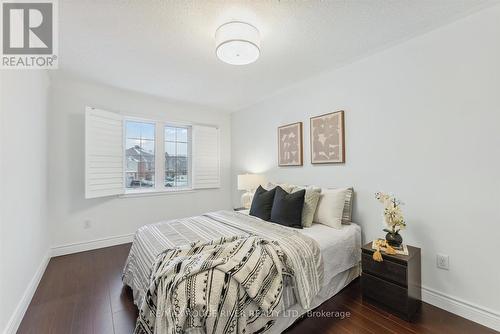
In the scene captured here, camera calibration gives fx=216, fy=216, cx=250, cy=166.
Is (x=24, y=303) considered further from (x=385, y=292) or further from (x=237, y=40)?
(x=385, y=292)

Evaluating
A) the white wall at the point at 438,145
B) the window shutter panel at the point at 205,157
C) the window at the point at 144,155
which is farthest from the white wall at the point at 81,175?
the white wall at the point at 438,145

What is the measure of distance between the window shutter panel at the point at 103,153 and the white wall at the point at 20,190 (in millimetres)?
497

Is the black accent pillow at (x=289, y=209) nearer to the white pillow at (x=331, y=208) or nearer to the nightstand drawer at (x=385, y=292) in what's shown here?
the white pillow at (x=331, y=208)

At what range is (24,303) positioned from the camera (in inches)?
73.3

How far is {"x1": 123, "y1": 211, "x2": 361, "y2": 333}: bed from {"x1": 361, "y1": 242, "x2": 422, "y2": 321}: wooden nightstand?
24 cm

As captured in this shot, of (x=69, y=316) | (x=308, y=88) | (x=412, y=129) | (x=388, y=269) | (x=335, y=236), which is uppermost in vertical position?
(x=308, y=88)

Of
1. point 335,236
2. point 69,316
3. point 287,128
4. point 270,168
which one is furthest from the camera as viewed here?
point 270,168

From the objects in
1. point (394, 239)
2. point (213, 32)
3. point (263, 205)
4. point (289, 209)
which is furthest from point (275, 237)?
point (213, 32)

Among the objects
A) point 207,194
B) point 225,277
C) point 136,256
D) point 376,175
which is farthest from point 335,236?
point 207,194

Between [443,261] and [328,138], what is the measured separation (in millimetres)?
1664

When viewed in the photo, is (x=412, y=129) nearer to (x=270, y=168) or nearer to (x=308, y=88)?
(x=308, y=88)

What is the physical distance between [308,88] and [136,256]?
2.94 metres

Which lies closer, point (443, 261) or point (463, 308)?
point (463, 308)

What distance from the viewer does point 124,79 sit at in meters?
3.05
